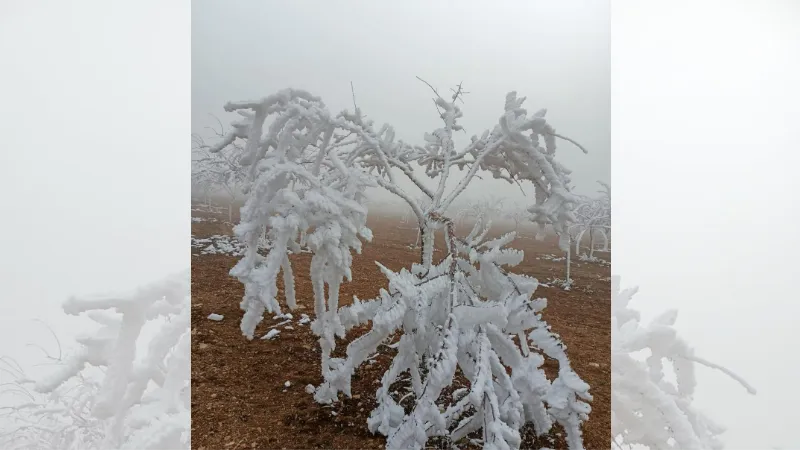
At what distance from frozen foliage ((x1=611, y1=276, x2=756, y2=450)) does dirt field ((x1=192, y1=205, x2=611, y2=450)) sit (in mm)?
160

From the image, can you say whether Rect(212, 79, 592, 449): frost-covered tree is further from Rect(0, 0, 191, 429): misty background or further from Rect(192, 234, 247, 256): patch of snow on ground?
Rect(0, 0, 191, 429): misty background

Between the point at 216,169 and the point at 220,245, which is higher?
the point at 216,169

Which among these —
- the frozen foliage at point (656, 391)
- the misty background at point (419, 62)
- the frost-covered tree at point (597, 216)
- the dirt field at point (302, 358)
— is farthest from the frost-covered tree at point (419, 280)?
the frost-covered tree at point (597, 216)

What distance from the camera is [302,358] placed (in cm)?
220

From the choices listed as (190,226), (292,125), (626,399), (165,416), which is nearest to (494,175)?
(292,125)

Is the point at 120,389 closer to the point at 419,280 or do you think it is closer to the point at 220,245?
the point at 220,245

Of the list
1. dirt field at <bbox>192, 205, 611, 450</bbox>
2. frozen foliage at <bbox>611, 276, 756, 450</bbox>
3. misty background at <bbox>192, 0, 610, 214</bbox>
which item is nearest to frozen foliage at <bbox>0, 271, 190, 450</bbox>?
dirt field at <bbox>192, 205, 611, 450</bbox>

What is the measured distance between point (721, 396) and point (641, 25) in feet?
5.36

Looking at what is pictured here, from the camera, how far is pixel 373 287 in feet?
7.46

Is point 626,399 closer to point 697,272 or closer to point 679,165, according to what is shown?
point 697,272

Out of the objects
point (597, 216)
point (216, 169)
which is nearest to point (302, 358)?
point (216, 169)

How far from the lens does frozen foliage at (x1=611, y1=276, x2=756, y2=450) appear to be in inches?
73.4

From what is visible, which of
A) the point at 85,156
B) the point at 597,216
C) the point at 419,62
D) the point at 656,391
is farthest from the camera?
the point at 597,216

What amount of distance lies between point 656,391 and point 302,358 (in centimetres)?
124
